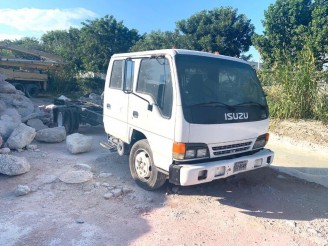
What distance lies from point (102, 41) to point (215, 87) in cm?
1827

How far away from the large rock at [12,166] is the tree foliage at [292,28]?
11.3 meters

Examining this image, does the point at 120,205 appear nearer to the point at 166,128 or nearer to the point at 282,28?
the point at 166,128

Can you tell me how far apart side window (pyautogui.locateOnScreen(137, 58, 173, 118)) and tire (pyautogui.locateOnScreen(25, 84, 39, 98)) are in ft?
47.2

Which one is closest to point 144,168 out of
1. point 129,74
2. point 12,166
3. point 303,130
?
point 129,74

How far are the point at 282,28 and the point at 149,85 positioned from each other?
40.1 feet

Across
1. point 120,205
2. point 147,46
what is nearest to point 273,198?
point 120,205

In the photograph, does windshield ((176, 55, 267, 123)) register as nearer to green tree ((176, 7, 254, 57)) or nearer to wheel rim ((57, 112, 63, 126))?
wheel rim ((57, 112, 63, 126))

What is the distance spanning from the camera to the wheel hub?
15.1 feet

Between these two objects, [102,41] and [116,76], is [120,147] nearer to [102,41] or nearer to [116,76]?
[116,76]

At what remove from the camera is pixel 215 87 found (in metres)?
4.23

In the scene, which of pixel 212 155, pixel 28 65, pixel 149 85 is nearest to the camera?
pixel 212 155

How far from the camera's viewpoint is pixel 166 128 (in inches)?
158

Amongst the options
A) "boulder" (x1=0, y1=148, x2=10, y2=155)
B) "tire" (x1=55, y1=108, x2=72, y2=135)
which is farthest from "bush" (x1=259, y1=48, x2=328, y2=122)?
"boulder" (x1=0, y1=148, x2=10, y2=155)

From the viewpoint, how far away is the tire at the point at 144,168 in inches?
176
